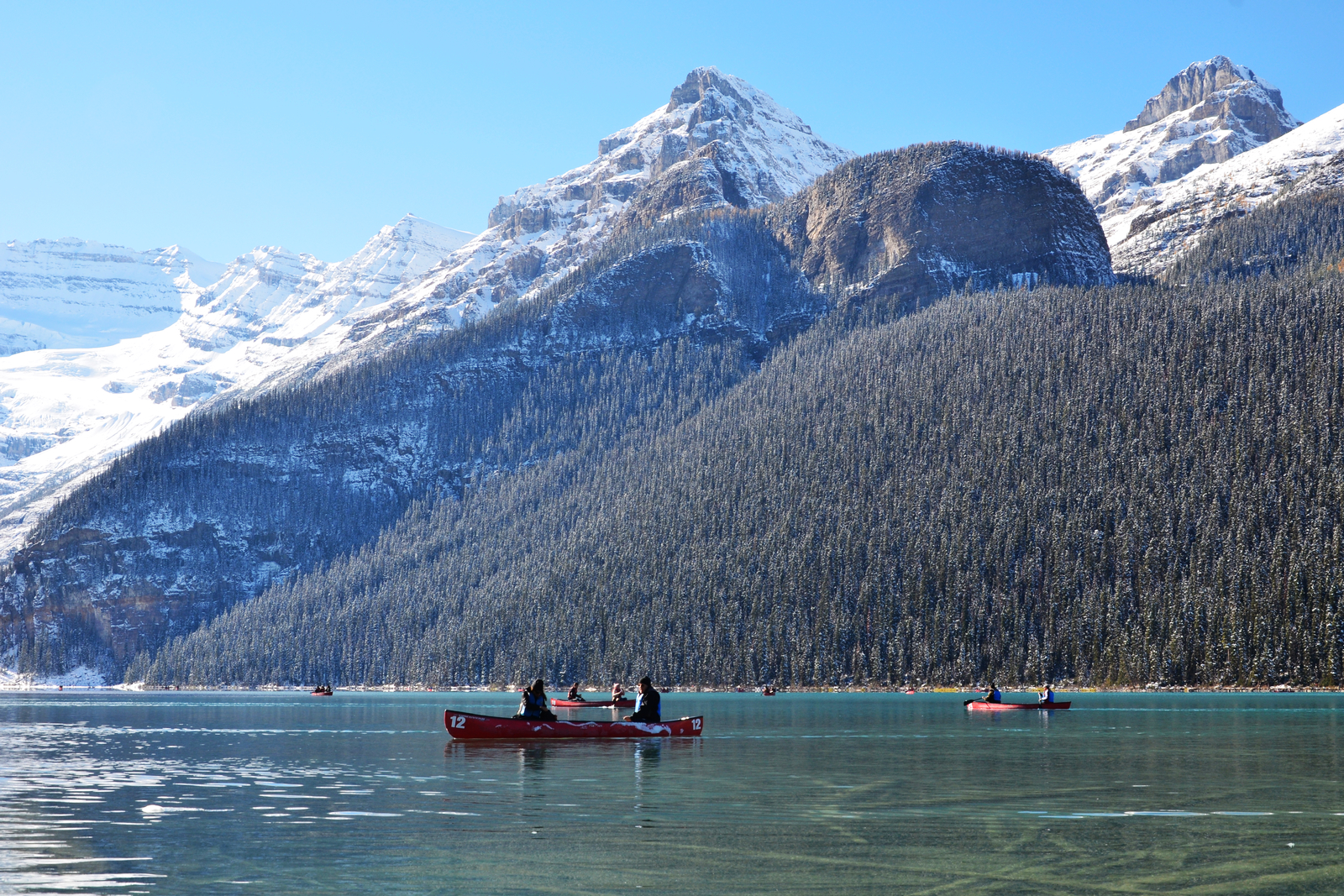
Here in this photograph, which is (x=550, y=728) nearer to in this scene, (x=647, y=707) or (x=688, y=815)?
(x=647, y=707)

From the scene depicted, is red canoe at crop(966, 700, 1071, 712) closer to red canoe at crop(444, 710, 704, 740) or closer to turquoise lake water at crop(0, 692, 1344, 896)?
turquoise lake water at crop(0, 692, 1344, 896)

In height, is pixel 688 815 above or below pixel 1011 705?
above

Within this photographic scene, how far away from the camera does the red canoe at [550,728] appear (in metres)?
63.4

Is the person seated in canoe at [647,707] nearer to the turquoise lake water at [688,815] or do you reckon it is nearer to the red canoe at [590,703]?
the turquoise lake water at [688,815]

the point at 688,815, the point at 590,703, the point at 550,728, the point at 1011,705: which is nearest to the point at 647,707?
the point at 550,728

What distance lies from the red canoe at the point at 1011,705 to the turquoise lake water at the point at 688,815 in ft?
121

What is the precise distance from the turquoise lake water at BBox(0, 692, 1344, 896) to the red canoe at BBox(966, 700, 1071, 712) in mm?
36868

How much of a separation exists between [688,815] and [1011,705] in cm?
7861

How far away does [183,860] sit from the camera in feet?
86.9

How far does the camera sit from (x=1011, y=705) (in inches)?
4173

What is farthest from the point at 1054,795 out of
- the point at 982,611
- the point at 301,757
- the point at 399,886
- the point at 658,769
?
the point at 982,611

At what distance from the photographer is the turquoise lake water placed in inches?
Answer: 955

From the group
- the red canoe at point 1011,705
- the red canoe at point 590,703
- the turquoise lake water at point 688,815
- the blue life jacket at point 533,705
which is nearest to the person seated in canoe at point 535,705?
the blue life jacket at point 533,705

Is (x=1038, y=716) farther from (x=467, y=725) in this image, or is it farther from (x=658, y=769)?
(x=658, y=769)
